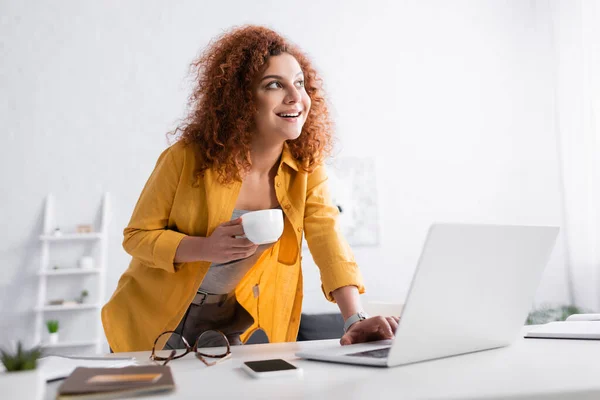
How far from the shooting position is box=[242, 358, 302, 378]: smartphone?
769 millimetres

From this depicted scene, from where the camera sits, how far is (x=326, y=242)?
1.47m

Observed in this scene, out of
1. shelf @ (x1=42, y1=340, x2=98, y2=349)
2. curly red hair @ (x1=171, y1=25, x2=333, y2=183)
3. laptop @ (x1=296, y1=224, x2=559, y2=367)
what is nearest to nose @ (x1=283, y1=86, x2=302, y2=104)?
curly red hair @ (x1=171, y1=25, x2=333, y2=183)

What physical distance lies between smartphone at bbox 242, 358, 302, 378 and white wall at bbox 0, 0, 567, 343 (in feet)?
9.60

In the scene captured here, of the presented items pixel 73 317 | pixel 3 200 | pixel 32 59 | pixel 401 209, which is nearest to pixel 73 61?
pixel 32 59

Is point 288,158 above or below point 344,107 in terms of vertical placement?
below

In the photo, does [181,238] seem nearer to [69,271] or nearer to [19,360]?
Answer: [19,360]

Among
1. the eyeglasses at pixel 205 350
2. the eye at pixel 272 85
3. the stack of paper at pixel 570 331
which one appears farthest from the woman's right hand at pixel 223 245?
the stack of paper at pixel 570 331

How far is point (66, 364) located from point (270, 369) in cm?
32

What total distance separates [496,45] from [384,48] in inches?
37.1

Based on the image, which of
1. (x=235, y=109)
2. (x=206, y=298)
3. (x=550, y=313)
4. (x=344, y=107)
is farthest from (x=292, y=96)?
(x=550, y=313)

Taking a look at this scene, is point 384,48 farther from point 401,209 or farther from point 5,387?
point 5,387

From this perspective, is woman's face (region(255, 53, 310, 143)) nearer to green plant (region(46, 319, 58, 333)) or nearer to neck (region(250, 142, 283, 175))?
neck (region(250, 142, 283, 175))

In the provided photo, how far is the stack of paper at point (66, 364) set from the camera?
776 mm

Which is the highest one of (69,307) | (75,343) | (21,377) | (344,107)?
(344,107)
